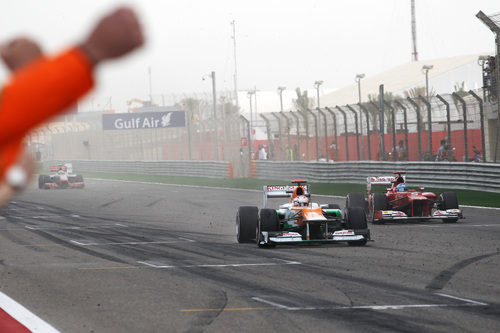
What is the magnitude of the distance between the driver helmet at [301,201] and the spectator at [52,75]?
12.5m

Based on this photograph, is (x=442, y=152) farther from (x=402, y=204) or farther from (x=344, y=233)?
(x=344, y=233)

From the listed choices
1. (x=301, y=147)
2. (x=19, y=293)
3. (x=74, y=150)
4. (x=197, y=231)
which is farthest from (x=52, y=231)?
(x=74, y=150)

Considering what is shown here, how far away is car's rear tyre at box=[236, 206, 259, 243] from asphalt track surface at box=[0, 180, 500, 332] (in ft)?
1.02

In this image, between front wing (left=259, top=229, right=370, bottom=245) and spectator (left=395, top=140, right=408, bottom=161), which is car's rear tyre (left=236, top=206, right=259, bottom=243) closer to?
front wing (left=259, top=229, right=370, bottom=245)

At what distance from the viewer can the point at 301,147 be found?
116ft

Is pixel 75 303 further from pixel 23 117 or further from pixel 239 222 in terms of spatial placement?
pixel 23 117

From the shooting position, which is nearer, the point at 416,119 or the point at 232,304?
the point at 232,304

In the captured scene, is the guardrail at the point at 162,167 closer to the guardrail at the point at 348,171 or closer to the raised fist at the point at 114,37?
the guardrail at the point at 348,171

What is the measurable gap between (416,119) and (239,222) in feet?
47.6

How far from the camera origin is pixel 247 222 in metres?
13.6

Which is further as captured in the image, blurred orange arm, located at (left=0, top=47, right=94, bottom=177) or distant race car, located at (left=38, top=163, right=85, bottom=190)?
distant race car, located at (left=38, top=163, right=85, bottom=190)

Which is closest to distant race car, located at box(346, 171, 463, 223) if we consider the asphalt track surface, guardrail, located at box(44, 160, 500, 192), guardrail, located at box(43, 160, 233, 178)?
the asphalt track surface

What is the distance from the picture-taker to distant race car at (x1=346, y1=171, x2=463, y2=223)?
16.4 meters

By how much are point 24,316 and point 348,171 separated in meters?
24.0
